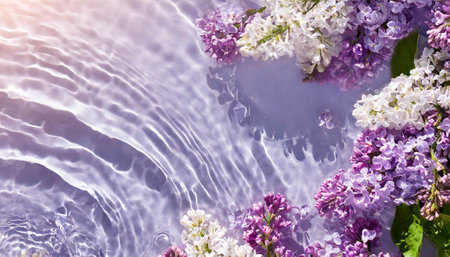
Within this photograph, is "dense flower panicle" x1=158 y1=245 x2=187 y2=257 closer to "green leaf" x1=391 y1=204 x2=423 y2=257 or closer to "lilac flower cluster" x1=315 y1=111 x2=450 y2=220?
"lilac flower cluster" x1=315 y1=111 x2=450 y2=220

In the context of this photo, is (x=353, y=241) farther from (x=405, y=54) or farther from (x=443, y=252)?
(x=405, y=54)

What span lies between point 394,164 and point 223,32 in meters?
0.72

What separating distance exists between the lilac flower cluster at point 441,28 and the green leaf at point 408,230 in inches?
20.7

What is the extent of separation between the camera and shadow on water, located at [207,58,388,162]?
2.14m

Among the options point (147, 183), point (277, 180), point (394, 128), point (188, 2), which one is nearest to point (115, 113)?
point (147, 183)

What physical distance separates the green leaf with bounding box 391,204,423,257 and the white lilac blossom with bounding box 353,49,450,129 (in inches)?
12.7

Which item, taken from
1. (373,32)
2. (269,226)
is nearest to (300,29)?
(373,32)

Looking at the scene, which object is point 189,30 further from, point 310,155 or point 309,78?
point 310,155

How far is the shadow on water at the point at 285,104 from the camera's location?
2.14 metres

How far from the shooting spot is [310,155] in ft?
7.08

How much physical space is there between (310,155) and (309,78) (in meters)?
0.27

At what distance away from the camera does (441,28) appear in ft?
5.86

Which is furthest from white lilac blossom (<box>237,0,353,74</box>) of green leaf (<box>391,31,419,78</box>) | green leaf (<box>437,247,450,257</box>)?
green leaf (<box>437,247,450,257</box>)

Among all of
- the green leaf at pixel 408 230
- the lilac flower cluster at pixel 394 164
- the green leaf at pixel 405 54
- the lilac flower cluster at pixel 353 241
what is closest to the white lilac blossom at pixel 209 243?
the lilac flower cluster at pixel 353 241
